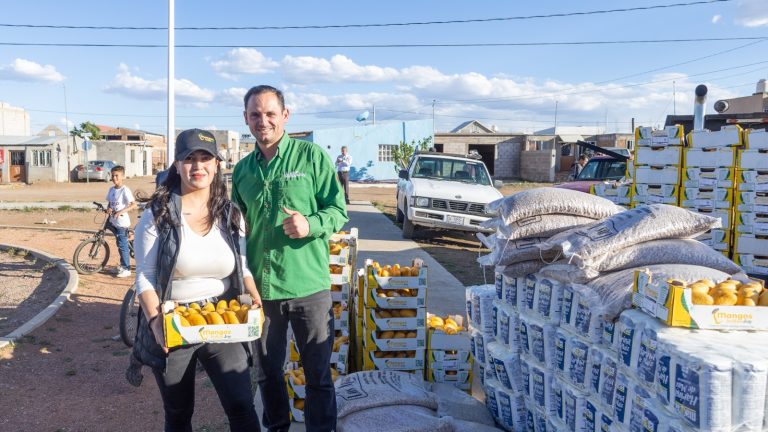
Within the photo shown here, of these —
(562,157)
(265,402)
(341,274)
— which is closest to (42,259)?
(341,274)

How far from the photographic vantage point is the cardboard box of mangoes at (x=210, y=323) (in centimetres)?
259

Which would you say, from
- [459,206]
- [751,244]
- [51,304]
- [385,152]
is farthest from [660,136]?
[385,152]

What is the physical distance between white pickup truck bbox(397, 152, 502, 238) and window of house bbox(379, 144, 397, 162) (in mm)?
24957

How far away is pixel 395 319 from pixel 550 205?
1412 mm

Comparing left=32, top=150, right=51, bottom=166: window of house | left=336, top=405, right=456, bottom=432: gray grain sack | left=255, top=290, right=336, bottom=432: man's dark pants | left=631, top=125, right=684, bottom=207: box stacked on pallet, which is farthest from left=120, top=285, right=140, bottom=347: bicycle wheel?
left=32, top=150, right=51, bottom=166: window of house

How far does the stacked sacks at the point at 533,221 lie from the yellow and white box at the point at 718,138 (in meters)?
5.20

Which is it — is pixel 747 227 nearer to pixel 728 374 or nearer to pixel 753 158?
pixel 753 158

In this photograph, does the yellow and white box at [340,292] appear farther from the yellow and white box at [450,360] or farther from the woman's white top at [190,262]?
the woman's white top at [190,262]

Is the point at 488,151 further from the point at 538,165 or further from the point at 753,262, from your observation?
the point at 753,262

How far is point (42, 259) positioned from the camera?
35.9ft

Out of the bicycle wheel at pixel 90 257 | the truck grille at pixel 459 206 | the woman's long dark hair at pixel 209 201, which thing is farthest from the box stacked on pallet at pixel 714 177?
the bicycle wheel at pixel 90 257

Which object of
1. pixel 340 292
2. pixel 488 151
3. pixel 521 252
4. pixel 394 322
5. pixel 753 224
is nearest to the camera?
pixel 521 252

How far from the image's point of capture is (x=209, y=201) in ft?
9.70

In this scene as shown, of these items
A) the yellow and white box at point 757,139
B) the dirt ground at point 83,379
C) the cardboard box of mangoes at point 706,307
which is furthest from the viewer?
the yellow and white box at point 757,139
